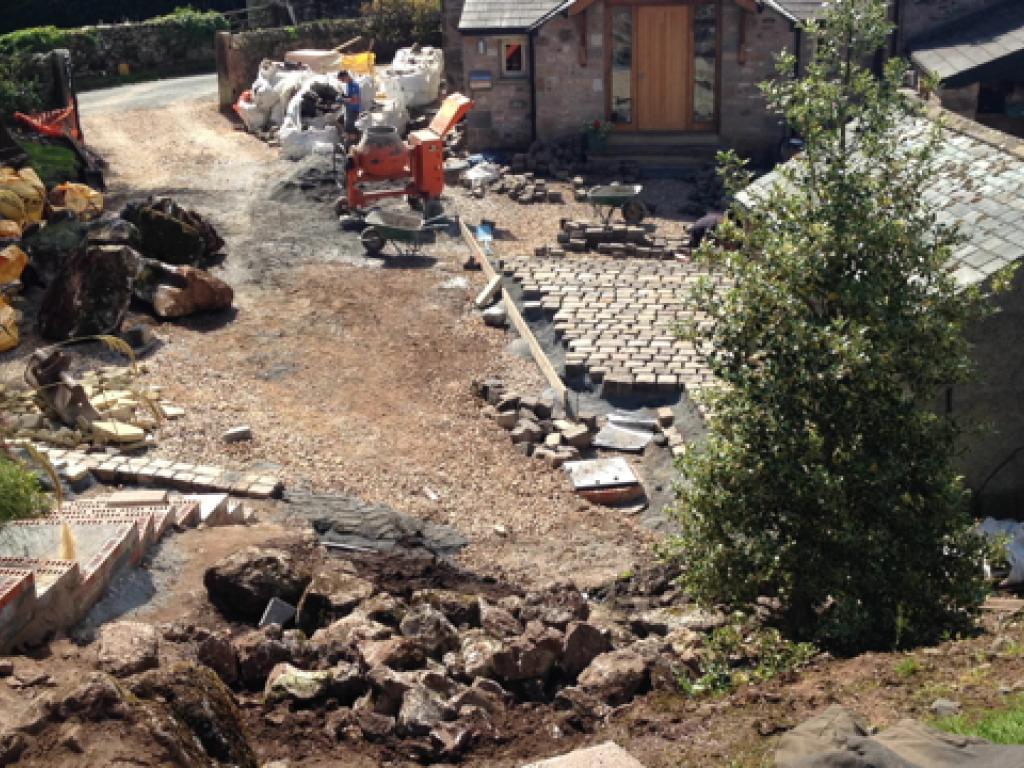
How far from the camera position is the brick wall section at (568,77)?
1097 inches

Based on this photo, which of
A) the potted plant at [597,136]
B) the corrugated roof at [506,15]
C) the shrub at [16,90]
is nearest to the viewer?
the shrub at [16,90]

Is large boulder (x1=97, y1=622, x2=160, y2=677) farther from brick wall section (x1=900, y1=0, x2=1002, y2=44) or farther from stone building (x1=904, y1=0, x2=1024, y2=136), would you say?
brick wall section (x1=900, y1=0, x2=1002, y2=44)

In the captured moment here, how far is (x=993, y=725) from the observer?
7305 millimetres

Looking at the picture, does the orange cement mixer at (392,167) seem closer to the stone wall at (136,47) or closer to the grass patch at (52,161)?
the grass patch at (52,161)

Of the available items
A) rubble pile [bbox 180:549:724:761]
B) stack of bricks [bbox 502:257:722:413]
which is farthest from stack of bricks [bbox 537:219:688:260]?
rubble pile [bbox 180:549:724:761]

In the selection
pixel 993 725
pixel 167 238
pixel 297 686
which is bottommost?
pixel 167 238

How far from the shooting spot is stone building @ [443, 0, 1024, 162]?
27.6 metres

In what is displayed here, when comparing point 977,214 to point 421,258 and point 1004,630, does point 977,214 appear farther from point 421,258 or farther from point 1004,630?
point 421,258

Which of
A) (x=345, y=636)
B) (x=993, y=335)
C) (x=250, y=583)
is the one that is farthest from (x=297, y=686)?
(x=993, y=335)

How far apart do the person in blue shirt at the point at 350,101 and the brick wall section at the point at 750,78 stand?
7.52 m

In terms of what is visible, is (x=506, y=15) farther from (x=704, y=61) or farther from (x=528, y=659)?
(x=528, y=659)

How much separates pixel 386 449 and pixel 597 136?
14.3 meters

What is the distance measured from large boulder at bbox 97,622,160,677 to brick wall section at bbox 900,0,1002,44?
76.4 feet

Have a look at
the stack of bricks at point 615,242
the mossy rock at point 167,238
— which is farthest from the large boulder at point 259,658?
the stack of bricks at point 615,242
